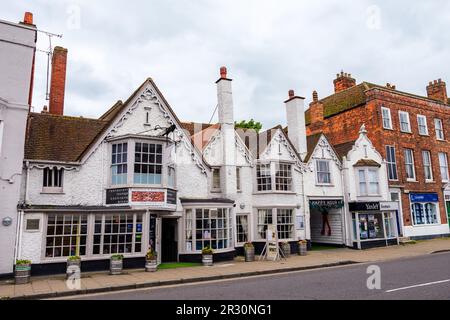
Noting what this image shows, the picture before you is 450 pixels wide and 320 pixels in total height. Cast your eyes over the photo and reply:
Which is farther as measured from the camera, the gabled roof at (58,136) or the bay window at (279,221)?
the bay window at (279,221)

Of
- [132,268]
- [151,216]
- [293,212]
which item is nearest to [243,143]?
[293,212]

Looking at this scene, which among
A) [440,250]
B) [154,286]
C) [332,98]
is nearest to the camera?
[154,286]

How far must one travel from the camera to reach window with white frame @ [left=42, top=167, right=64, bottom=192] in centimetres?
1535

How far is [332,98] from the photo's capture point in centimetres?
3309

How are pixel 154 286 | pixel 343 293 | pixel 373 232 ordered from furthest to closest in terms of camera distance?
pixel 373 232, pixel 154 286, pixel 343 293

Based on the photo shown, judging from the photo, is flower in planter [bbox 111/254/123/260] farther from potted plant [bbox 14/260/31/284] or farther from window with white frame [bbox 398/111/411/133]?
window with white frame [bbox 398/111/411/133]

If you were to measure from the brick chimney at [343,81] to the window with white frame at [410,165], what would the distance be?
884cm

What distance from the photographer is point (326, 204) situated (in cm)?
2366

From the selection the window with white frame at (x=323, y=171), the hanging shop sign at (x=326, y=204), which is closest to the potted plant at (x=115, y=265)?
the hanging shop sign at (x=326, y=204)

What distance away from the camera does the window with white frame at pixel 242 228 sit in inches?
822

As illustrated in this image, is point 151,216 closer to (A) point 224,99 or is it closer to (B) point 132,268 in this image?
(B) point 132,268

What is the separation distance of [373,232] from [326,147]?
23.1 ft

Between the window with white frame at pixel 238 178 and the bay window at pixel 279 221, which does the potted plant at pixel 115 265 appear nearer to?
the window with white frame at pixel 238 178

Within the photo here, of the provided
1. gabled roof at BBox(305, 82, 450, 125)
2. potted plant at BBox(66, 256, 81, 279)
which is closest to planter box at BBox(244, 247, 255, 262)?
potted plant at BBox(66, 256, 81, 279)
